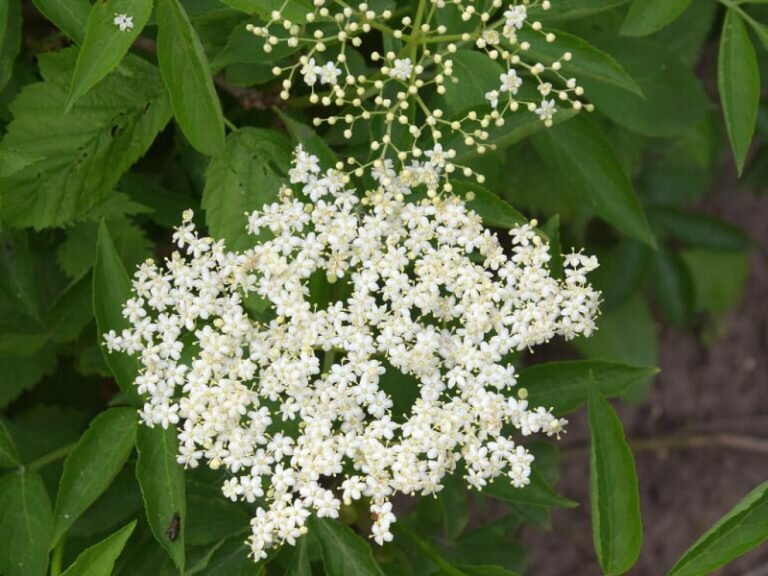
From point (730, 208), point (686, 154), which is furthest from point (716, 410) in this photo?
point (686, 154)

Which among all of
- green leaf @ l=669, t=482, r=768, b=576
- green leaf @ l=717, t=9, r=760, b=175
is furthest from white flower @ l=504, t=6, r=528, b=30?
green leaf @ l=669, t=482, r=768, b=576

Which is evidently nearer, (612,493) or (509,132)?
(612,493)

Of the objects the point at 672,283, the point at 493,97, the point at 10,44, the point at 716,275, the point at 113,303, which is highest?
the point at 10,44

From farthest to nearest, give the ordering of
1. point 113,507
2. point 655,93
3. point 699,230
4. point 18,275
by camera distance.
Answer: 1. point 699,230
2. point 655,93
3. point 18,275
4. point 113,507

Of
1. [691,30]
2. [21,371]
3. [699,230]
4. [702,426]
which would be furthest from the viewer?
[702,426]

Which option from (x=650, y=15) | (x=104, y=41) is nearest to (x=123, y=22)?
(x=104, y=41)

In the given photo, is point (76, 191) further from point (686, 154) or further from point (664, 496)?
point (664, 496)

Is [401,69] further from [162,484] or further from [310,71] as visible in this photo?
[162,484]
